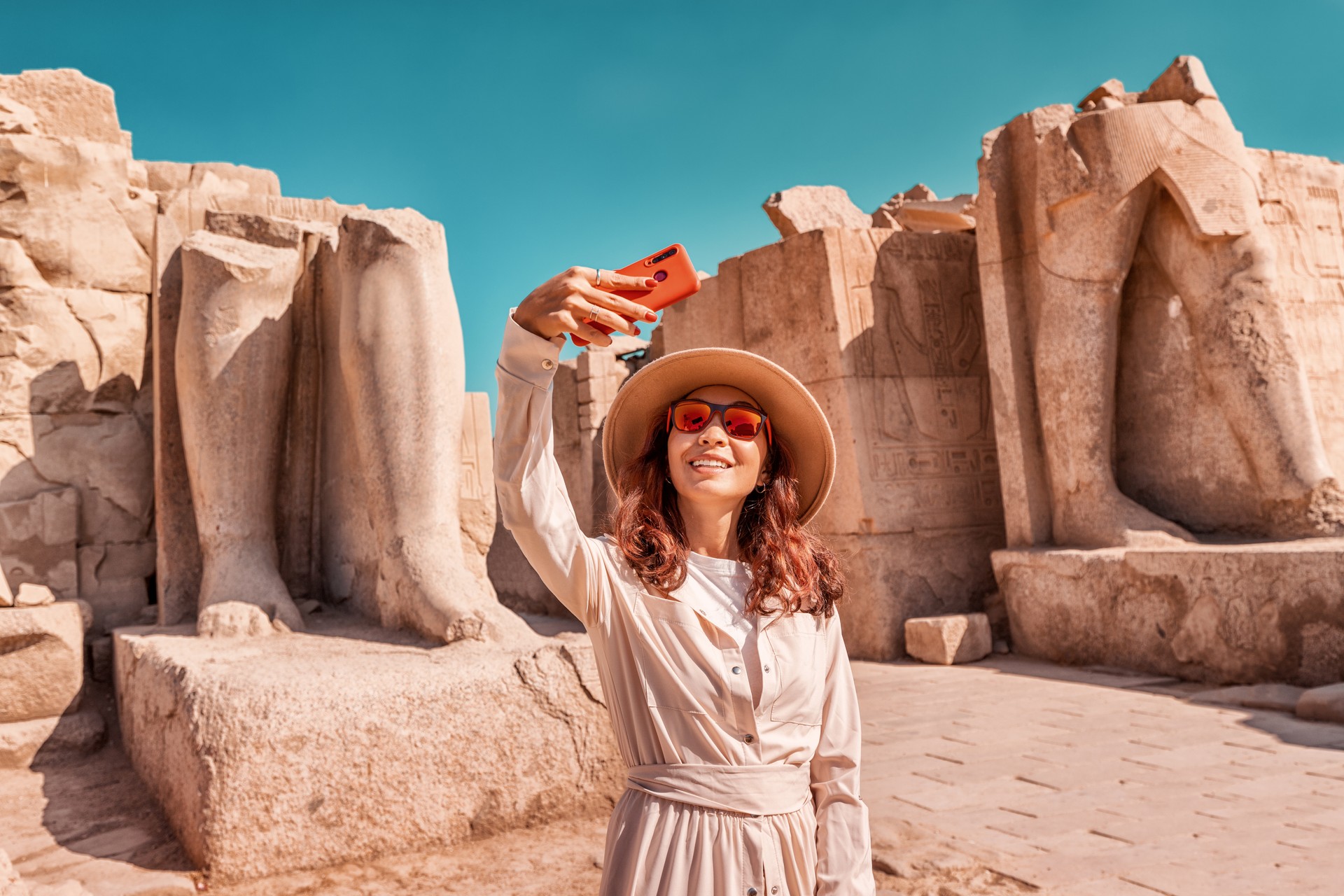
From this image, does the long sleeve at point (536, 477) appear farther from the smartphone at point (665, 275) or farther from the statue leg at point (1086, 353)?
the statue leg at point (1086, 353)

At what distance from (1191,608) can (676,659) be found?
3.86 m

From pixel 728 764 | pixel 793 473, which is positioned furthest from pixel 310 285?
pixel 728 764

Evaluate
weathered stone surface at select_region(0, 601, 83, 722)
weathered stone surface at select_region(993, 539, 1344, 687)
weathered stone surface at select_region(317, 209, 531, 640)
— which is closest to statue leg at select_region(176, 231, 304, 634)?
weathered stone surface at select_region(317, 209, 531, 640)

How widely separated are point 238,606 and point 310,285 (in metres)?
1.08

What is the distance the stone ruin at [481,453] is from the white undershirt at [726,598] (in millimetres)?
1021

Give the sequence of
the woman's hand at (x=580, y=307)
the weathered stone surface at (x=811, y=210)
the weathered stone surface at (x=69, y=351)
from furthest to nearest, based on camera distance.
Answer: the weathered stone surface at (x=811, y=210) < the weathered stone surface at (x=69, y=351) < the woman's hand at (x=580, y=307)

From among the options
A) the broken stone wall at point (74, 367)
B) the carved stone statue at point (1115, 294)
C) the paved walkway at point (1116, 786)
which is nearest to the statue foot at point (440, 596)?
the paved walkway at point (1116, 786)

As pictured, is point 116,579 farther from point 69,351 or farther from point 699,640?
point 699,640

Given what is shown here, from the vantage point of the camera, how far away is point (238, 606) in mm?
2686

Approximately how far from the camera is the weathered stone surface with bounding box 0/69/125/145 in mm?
3816

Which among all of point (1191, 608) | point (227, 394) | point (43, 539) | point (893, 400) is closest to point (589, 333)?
point (227, 394)

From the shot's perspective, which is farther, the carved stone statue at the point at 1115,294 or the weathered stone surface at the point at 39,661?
the carved stone statue at the point at 1115,294

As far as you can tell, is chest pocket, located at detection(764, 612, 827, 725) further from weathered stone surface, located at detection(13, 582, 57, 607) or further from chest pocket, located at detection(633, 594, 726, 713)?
weathered stone surface, located at detection(13, 582, 57, 607)

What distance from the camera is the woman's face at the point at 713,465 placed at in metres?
1.30
